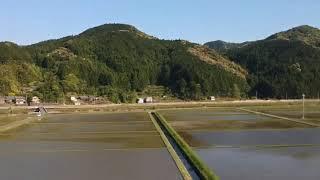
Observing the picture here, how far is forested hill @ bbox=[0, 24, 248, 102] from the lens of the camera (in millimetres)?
82500

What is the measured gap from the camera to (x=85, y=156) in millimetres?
17359

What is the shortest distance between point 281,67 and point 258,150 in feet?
302

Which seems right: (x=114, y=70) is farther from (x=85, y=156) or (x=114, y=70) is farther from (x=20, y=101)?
(x=85, y=156)

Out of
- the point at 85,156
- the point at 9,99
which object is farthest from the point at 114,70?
the point at 85,156

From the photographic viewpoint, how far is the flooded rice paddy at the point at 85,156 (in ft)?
45.2

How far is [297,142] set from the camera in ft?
68.3

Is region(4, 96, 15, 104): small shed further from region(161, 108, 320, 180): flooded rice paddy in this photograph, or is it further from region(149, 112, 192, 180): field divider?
region(149, 112, 192, 180): field divider

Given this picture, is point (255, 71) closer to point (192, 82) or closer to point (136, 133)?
point (192, 82)

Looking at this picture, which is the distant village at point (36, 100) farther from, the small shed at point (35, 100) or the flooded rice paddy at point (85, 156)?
the flooded rice paddy at point (85, 156)

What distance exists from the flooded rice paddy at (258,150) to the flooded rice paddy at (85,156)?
1.59 m

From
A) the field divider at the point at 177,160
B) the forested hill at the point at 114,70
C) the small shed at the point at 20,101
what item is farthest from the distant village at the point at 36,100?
the field divider at the point at 177,160

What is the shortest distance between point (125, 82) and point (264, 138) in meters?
72.1

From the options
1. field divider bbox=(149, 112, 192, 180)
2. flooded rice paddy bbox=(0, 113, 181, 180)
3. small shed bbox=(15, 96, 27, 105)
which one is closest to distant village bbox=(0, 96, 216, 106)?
small shed bbox=(15, 96, 27, 105)

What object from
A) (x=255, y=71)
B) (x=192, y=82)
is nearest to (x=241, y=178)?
(x=192, y=82)
